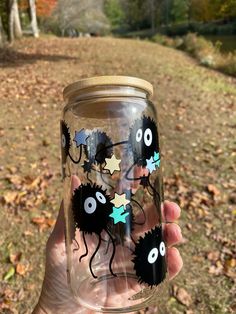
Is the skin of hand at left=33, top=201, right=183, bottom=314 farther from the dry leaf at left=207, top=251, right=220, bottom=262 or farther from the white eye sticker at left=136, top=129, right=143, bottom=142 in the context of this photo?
the dry leaf at left=207, top=251, right=220, bottom=262

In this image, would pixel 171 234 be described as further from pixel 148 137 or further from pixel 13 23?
pixel 13 23

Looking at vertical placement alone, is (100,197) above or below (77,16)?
above

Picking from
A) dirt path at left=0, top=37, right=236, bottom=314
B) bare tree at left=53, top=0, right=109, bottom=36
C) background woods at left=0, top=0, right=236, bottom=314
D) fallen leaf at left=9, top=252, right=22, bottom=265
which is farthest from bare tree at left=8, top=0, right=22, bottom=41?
fallen leaf at left=9, top=252, right=22, bottom=265

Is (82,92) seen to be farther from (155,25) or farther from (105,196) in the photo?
(155,25)

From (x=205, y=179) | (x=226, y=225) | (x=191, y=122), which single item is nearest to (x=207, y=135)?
(x=191, y=122)

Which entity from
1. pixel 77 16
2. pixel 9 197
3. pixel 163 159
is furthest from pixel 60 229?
pixel 77 16

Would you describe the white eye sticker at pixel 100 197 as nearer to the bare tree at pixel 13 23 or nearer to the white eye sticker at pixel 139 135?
the white eye sticker at pixel 139 135

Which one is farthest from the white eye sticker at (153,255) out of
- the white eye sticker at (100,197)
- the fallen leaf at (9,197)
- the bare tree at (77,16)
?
the bare tree at (77,16)
